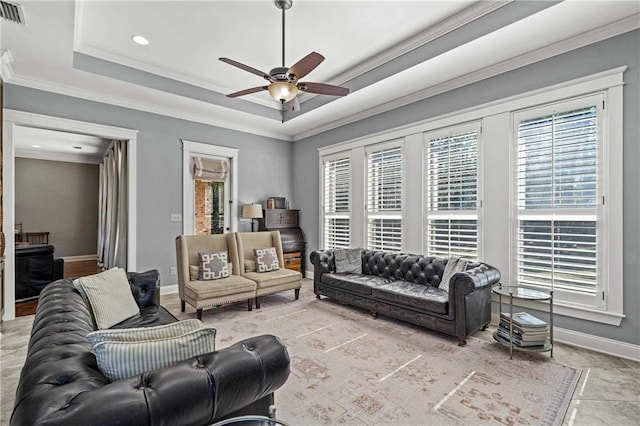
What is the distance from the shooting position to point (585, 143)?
3.08 meters

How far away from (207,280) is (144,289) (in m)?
1.22

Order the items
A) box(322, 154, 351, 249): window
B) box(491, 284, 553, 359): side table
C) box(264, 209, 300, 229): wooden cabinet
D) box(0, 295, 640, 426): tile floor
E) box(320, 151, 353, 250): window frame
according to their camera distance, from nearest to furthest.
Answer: box(0, 295, 640, 426): tile floor
box(491, 284, 553, 359): side table
box(320, 151, 353, 250): window frame
box(322, 154, 351, 249): window
box(264, 209, 300, 229): wooden cabinet

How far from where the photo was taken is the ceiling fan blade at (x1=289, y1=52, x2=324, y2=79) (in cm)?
257

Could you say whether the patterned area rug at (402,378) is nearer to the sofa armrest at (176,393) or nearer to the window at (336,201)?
the sofa armrest at (176,393)

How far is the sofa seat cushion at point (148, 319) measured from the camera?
7.82 feet

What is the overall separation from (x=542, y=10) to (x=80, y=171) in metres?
11.0

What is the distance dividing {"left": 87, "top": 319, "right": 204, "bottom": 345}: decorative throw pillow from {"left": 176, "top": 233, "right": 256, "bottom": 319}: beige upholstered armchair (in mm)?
2504

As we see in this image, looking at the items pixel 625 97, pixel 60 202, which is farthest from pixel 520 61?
pixel 60 202

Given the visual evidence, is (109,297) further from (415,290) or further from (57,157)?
(57,157)

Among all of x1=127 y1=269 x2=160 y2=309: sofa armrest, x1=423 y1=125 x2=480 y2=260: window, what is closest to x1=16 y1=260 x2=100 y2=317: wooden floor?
x1=127 y1=269 x2=160 y2=309: sofa armrest

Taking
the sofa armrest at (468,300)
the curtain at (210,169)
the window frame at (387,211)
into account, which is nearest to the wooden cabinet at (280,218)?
the curtain at (210,169)

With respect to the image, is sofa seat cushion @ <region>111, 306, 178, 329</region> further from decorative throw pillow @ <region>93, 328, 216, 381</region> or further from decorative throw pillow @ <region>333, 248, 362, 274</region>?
decorative throw pillow @ <region>333, 248, 362, 274</region>

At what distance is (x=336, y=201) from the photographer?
5.93m

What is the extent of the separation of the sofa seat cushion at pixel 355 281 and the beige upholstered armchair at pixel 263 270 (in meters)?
0.49
